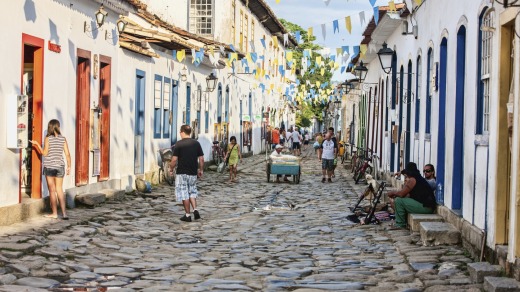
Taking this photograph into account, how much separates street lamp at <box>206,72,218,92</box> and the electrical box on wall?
18193mm

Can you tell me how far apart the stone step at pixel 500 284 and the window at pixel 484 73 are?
2.95 meters

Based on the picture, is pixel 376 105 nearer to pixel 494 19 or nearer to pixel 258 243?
pixel 258 243

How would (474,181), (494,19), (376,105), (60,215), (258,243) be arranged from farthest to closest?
(376,105) → (60,215) → (258,243) → (474,181) → (494,19)

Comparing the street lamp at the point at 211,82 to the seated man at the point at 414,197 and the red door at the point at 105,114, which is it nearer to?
the red door at the point at 105,114

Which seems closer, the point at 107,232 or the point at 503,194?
the point at 503,194

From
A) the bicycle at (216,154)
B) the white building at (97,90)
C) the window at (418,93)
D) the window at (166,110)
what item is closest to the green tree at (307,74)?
the bicycle at (216,154)

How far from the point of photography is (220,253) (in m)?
12.0

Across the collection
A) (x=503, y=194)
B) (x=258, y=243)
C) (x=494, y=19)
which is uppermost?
(x=494, y=19)

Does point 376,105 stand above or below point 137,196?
above

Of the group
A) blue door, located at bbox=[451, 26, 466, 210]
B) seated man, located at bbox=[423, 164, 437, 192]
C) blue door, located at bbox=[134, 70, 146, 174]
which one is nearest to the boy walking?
seated man, located at bbox=[423, 164, 437, 192]

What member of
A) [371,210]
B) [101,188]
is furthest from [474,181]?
[101,188]

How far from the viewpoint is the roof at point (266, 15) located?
44.1m

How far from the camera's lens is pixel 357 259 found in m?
11.5

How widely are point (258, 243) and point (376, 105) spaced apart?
1835 cm
